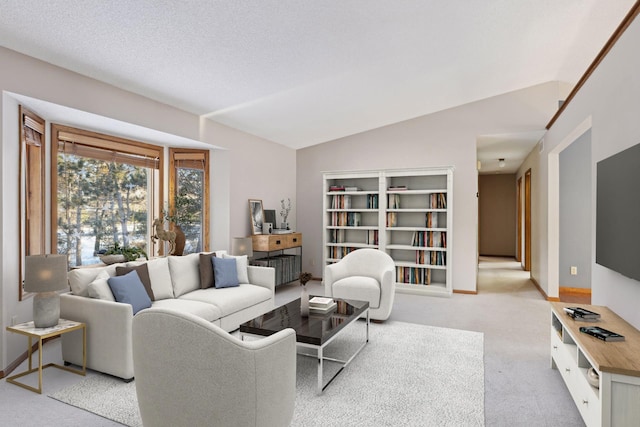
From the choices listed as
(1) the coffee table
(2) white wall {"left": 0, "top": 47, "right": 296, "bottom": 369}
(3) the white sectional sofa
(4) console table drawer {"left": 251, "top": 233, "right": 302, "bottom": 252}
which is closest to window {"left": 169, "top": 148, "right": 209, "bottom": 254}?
(2) white wall {"left": 0, "top": 47, "right": 296, "bottom": 369}

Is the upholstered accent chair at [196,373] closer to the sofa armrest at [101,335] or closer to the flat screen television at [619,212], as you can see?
the sofa armrest at [101,335]

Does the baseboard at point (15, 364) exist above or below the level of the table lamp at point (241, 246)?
below

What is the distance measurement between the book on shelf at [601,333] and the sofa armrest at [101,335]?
10.3 feet

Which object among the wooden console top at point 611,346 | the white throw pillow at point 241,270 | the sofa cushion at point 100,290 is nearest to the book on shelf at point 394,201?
the white throw pillow at point 241,270

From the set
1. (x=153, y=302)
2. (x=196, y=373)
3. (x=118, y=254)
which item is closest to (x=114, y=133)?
(x=118, y=254)

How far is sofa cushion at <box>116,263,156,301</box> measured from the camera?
11.0 feet

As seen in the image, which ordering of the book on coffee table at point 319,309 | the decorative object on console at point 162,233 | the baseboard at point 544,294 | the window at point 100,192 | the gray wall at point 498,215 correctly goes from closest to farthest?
the book on coffee table at point 319,309 < the window at point 100,192 < the decorative object on console at point 162,233 < the baseboard at point 544,294 < the gray wall at point 498,215

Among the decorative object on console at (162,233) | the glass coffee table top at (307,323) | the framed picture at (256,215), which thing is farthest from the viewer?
the framed picture at (256,215)

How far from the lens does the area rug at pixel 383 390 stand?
233cm

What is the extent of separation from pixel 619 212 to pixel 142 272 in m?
3.90

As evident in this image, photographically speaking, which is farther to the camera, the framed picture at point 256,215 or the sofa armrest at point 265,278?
the framed picture at point 256,215

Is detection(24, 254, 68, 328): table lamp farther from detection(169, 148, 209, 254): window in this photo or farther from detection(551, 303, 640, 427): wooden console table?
detection(551, 303, 640, 427): wooden console table

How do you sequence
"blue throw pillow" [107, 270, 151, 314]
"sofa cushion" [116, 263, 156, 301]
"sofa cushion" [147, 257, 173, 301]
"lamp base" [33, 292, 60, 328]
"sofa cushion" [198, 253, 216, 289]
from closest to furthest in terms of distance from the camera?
"lamp base" [33, 292, 60, 328], "blue throw pillow" [107, 270, 151, 314], "sofa cushion" [116, 263, 156, 301], "sofa cushion" [147, 257, 173, 301], "sofa cushion" [198, 253, 216, 289]

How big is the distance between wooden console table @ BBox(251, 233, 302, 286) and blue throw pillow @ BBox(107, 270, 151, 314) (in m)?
2.58
